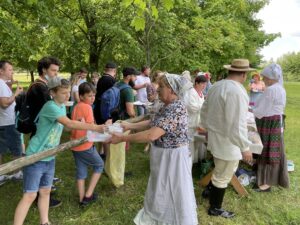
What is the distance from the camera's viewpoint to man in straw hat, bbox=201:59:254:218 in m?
3.60

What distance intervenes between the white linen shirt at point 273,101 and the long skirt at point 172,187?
7.06 feet

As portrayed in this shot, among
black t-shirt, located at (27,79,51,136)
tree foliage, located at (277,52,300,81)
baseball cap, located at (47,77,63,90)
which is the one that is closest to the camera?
baseball cap, located at (47,77,63,90)

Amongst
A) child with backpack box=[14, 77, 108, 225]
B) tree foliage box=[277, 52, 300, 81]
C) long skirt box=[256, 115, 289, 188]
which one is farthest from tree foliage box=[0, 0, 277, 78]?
tree foliage box=[277, 52, 300, 81]

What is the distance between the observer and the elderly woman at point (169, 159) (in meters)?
2.90

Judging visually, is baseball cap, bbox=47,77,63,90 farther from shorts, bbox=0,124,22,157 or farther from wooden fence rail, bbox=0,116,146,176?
shorts, bbox=0,124,22,157

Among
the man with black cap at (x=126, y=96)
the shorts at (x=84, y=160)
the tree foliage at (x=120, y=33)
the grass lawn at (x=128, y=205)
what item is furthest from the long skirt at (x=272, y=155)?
the tree foliage at (x=120, y=33)

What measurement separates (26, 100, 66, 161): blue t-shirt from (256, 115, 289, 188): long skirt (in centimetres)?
322

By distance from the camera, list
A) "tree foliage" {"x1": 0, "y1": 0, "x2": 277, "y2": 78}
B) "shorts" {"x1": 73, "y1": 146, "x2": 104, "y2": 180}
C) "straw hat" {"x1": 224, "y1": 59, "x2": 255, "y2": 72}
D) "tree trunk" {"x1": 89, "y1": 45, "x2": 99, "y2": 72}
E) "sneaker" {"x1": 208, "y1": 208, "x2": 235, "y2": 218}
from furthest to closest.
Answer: "tree trunk" {"x1": 89, "y1": 45, "x2": 99, "y2": 72}, "tree foliage" {"x1": 0, "y1": 0, "x2": 277, "y2": 78}, "sneaker" {"x1": 208, "y1": 208, "x2": 235, "y2": 218}, "shorts" {"x1": 73, "y1": 146, "x2": 104, "y2": 180}, "straw hat" {"x1": 224, "y1": 59, "x2": 255, "y2": 72}

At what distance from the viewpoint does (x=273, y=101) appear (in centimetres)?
466

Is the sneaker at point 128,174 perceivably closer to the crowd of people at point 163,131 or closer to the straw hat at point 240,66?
the crowd of people at point 163,131

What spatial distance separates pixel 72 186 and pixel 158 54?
28.0ft

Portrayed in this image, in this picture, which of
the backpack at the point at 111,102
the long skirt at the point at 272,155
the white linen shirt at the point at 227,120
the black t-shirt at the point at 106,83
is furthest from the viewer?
the black t-shirt at the point at 106,83

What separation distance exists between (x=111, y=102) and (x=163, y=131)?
225 centimetres

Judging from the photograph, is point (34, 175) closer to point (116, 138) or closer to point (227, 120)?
point (116, 138)
